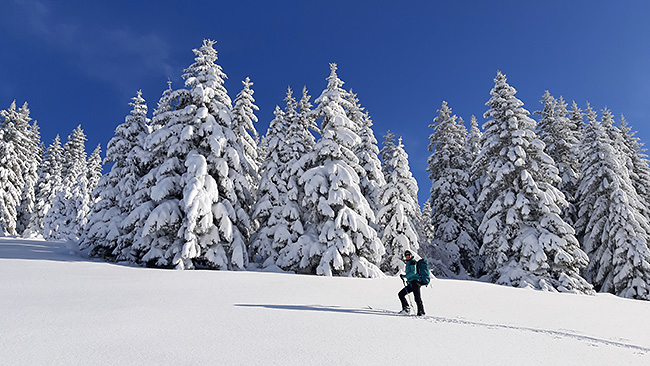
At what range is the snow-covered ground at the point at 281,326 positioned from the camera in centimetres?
477

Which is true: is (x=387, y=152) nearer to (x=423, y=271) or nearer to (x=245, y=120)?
(x=245, y=120)

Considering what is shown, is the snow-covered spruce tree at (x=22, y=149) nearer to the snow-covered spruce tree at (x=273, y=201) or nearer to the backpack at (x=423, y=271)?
the snow-covered spruce tree at (x=273, y=201)

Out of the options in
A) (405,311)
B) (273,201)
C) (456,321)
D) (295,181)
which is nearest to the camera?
(456,321)

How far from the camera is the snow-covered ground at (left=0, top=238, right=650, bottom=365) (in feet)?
15.7

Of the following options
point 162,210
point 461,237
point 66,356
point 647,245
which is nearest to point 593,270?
point 647,245

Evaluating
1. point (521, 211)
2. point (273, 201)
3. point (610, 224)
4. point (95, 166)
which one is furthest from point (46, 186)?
point (610, 224)

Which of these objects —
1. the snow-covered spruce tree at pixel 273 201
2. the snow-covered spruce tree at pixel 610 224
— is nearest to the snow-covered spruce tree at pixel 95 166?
the snow-covered spruce tree at pixel 273 201

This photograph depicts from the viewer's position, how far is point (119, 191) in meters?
21.7

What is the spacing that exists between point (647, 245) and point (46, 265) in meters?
34.7

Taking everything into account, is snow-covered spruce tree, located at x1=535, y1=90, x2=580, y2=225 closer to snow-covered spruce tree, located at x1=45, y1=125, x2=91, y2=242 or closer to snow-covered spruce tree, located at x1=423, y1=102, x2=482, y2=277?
snow-covered spruce tree, located at x1=423, y1=102, x2=482, y2=277

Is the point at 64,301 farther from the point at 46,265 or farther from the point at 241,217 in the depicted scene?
the point at 241,217

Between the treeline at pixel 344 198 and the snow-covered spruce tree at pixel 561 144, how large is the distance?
0.12 m

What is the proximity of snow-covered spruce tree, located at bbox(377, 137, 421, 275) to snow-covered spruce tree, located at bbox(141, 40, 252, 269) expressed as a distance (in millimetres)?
9329

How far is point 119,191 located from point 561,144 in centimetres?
3317
